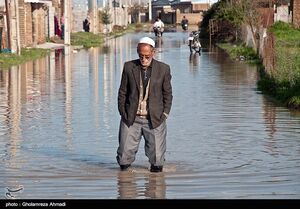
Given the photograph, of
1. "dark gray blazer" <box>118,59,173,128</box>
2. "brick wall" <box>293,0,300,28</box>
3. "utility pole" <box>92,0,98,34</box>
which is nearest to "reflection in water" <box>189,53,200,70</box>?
"brick wall" <box>293,0,300,28</box>

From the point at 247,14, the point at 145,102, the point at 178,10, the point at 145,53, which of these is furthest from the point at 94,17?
the point at 178,10

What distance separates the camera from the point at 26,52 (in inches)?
1612

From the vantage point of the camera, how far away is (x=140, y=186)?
10.9 meters

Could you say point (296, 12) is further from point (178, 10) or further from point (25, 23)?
point (178, 10)

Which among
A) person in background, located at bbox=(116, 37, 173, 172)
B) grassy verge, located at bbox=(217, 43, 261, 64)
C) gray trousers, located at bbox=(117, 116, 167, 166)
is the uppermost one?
person in background, located at bbox=(116, 37, 173, 172)

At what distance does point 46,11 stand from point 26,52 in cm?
1721

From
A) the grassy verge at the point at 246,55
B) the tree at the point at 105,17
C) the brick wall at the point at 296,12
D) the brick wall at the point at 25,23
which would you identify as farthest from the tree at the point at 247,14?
the tree at the point at 105,17

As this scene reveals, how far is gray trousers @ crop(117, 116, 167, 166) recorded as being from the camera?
11.4m

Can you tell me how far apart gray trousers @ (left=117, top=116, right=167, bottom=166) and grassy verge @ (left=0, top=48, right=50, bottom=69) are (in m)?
21.7

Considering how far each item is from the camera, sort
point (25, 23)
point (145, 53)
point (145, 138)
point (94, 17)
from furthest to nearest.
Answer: point (94, 17) → point (25, 23) → point (145, 138) → point (145, 53)

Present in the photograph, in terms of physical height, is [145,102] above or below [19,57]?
above

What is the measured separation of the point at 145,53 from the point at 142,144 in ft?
12.1

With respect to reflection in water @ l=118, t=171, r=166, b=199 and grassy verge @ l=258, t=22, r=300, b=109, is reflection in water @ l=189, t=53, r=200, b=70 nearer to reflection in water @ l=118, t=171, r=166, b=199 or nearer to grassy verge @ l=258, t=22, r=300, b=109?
grassy verge @ l=258, t=22, r=300, b=109
